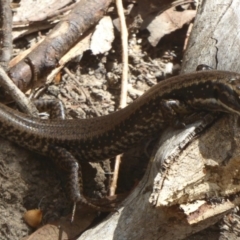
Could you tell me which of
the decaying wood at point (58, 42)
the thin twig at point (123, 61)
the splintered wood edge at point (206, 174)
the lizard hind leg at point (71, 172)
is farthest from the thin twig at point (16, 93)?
the splintered wood edge at point (206, 174)

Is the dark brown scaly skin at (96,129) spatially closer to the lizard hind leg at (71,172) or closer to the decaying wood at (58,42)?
the lizard hind leg at (71,172)

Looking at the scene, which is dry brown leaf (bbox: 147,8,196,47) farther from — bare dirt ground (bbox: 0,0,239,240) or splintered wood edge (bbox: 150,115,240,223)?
splintered wood edge (bbox: 150,115,240,223)

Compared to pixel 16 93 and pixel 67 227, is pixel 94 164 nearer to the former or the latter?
pixel 67 227

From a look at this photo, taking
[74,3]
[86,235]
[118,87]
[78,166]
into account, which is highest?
[74,3]

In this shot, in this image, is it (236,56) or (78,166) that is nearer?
(236,56)

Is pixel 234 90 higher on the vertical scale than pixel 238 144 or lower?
higher

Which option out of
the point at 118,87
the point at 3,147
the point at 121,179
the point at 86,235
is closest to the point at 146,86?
the point at 118,87

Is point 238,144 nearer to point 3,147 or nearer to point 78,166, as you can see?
point 78,166
